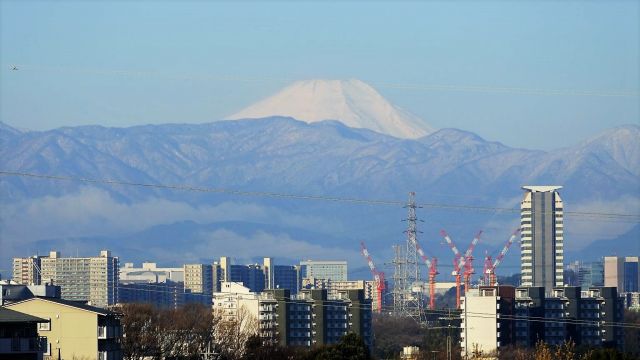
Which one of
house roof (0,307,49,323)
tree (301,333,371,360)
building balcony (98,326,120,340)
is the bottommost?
tree (301,333,371,360)

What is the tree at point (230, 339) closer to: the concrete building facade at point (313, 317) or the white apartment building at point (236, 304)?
the white apartment building at point (236, 304)

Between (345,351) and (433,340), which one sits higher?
(345,351)

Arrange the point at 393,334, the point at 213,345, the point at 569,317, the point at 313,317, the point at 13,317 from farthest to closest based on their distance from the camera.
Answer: the point at 393,334 → the point at 313,317 → the point at 569,317 → the point at 213,345 → the point at 13,317

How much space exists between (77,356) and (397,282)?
103 metres

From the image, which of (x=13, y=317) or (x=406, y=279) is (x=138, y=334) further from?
(x=406, y=279)

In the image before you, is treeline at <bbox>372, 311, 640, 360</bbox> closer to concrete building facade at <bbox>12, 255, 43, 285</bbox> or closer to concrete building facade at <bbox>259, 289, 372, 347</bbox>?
concrete building facade at <bbox>259, 289, 372, 347</bbox>

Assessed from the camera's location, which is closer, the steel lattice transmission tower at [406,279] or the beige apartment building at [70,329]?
the beige apartment building at [70,329]

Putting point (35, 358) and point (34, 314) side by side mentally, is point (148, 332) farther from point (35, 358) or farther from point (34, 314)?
point (35, 358)

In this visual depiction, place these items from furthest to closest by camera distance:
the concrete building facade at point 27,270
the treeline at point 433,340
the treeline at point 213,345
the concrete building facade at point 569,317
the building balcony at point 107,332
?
1. the concrete building facade at point 27,270
2. the concrete building facade at point 569,317
3. the treeline at point 433,340
4. the treeline at point 213,345
5. the building balcony at point 107,332

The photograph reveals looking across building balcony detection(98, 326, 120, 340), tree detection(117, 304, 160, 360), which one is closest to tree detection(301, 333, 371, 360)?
tree detection(117, 304, 160, 360)

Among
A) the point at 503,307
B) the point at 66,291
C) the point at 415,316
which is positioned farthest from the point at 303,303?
the point at 66,291

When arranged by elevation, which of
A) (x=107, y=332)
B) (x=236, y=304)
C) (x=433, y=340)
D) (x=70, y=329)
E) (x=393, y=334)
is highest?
(x=70, y=329)

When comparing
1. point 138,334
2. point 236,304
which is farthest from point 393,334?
point 138,334

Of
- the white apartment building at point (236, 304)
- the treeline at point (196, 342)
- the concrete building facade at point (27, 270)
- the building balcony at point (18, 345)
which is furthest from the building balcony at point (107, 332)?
the concrete building facade at point (27, 270)
